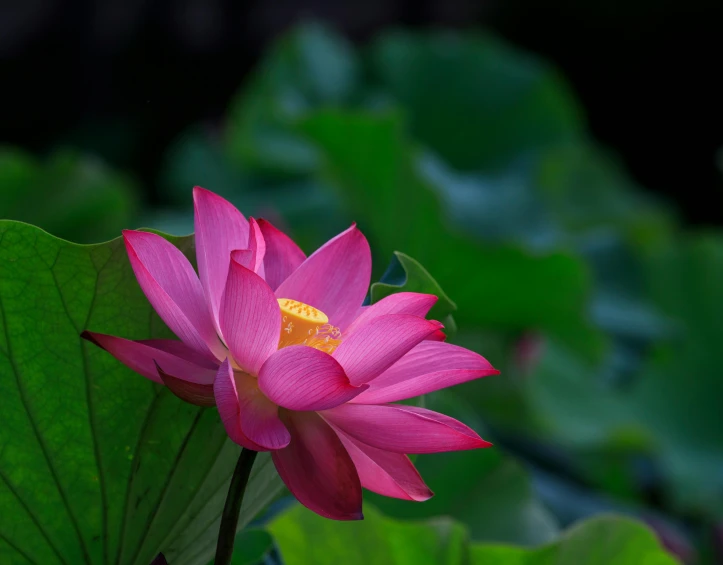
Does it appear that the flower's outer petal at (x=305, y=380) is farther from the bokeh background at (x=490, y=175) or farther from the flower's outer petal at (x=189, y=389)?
the bokeh background at (x=490, y=175)

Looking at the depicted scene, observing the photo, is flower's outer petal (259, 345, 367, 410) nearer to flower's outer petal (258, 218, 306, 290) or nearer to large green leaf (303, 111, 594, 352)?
flower's outer petal (258, 218, 306, 290)

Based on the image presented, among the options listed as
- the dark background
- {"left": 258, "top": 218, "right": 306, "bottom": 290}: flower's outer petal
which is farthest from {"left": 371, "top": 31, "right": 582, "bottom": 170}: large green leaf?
{"left": 258, "top": 218, "right": 306, "bottom": 290}: flower's outer petal

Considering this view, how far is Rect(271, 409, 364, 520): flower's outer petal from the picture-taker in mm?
364

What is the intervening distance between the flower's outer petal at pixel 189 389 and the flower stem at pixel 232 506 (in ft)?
0.08

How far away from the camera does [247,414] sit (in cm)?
36

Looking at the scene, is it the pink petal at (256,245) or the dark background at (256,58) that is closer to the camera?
the pink petal at (256,245)

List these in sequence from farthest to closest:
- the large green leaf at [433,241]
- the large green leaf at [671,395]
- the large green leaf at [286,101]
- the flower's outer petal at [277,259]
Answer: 1. the large green leaf at [286,101]
2. the large green leaf at [671,395]
3. the large green leaf at [433,241]
4. the flower's outer petal at [277,259]

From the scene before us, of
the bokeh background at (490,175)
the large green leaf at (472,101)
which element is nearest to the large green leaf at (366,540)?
the bokeh background at (490,175)

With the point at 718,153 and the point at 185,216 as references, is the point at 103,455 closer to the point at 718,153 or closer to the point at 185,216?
the point at 185,216

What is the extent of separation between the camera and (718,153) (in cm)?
375

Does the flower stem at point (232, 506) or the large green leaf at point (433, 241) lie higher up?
the flower stem at point (232, 506)

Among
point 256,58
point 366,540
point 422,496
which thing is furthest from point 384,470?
point 256,58

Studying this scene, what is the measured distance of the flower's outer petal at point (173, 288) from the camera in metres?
0.36

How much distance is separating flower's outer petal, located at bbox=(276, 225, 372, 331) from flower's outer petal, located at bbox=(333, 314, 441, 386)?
0.25 feet
